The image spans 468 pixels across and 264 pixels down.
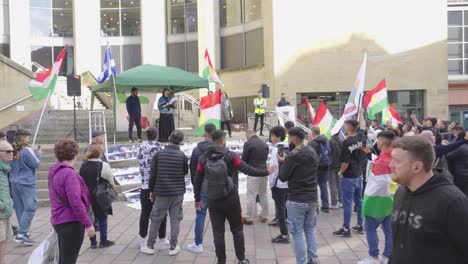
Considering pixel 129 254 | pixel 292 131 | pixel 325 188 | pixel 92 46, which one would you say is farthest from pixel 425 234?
pixel 92 46

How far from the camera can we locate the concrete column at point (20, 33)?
31.3 m

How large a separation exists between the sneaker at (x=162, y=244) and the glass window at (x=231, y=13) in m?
25.3

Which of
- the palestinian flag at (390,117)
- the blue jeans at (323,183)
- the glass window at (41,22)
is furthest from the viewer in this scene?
the glass window at (41,22)

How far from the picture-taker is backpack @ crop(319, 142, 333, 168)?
9.40m

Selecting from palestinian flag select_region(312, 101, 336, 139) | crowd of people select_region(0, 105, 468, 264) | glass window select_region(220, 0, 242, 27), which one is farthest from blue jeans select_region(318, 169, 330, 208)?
glass window select_region(220, 0, 242, 27)

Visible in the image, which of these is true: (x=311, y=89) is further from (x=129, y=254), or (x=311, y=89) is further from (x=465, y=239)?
(x=465, y=239)

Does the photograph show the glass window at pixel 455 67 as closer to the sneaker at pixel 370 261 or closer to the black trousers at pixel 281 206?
the black trousers at pixel 281 206

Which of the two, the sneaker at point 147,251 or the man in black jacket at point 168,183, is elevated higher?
the man in black jacket at point 168,183

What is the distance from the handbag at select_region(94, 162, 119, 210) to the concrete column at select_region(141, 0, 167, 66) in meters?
26.9

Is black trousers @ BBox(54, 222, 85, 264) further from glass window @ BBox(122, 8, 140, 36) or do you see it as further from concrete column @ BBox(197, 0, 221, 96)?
glass window @ BBox(122, 8, 140, 36)

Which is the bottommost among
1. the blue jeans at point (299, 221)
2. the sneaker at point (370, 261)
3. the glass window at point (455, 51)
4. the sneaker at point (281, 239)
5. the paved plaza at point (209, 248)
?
the paved plaza at point (209, 248)

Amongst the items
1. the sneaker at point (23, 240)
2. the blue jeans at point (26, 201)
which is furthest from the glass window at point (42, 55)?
the sneaker at point (23, 240)

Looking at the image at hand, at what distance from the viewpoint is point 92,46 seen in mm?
32312

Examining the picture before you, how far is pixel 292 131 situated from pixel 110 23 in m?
31.0
